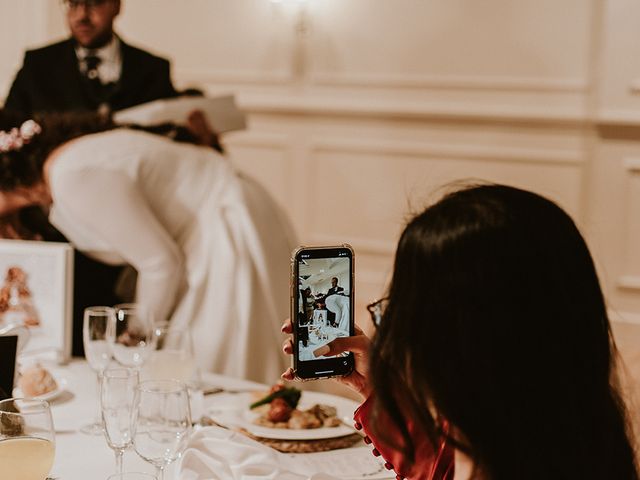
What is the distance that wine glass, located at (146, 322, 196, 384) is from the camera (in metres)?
1.72

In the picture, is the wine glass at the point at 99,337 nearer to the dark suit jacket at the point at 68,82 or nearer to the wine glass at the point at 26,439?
the wine glass at the point at 26,439

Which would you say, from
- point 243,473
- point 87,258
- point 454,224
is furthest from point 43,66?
point 454,224

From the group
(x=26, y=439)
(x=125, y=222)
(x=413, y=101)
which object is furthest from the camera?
(x=413, y=101)

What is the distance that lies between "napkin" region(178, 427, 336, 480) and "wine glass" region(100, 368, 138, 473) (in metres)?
0.09

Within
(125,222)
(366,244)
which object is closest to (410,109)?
(366,244)

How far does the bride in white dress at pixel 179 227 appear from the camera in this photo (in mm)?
2658

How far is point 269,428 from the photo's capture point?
1625 mm

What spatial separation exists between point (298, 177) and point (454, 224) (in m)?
3.94

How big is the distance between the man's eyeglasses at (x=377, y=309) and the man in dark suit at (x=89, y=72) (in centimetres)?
257

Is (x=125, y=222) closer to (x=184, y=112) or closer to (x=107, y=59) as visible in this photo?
(x=184, y=112)

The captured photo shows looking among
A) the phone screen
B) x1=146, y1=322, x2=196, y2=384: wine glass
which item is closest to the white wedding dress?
x1=146, y1=322, x2=196, y2=384: wine glass

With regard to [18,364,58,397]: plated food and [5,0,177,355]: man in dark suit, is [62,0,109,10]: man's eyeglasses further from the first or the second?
[18,364,58,397]: plated food

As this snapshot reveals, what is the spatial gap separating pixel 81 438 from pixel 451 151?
3.12 metres

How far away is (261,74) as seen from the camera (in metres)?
4.86
